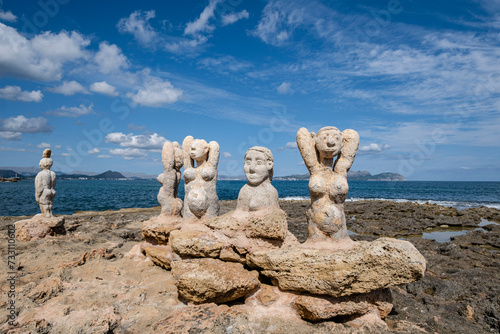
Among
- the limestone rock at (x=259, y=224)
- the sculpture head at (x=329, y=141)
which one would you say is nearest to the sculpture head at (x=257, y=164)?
the limestone rock at (x=259, y=224)

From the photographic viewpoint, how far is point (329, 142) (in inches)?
192

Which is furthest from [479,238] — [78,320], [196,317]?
[78,320]

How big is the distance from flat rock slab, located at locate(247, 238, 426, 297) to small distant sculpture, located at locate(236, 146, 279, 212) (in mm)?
1062

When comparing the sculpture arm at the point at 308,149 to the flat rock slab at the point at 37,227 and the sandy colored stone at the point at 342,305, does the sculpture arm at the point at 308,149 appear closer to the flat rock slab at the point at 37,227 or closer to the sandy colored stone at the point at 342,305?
the sandy colored stone at the point at 342,305

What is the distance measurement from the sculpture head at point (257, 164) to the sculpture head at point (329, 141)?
1.00 m

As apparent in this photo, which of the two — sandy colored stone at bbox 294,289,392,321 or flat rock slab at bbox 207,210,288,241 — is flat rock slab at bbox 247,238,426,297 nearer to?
sandy colored stone at bbox 294,289,392,321

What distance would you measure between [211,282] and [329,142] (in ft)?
9.68

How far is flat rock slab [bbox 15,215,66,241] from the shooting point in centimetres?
893

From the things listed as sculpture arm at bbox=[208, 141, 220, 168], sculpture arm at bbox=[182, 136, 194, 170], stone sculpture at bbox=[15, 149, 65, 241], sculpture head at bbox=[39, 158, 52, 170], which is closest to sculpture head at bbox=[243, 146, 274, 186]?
sculpture arm at bbox=[208, 141, 220, 168]

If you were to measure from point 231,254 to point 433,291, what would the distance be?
15.5 feet

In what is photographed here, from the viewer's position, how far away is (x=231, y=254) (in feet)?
17.4

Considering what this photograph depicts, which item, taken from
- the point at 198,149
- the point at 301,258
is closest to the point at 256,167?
the point at 198,149

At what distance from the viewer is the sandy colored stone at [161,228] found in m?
6.97

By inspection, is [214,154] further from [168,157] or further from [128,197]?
[128,197]
